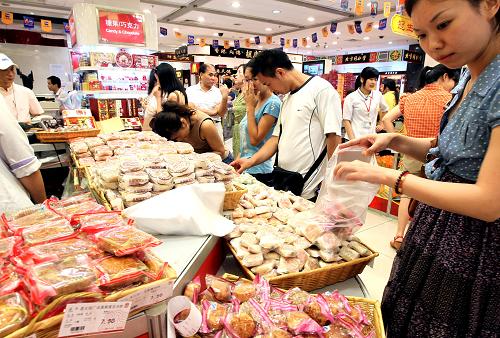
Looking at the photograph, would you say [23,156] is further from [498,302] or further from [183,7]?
[183,7]

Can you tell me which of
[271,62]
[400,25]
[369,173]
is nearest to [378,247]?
[271,62]

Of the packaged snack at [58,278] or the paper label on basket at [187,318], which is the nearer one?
the packaged snack at [58,278]

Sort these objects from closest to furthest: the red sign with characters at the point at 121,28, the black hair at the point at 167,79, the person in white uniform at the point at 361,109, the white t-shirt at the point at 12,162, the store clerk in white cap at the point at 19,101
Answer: the white t-shirt at the point at 12,162 < the black hair at the point at 167,79 < the store clerk in white cap at the point at 19,101 < the person in white uniform at the point at 361,109 < the red sign with characters at the point at 121,28

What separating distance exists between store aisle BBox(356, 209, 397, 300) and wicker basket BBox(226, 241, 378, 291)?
1239 millimetres

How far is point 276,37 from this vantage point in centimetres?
1595

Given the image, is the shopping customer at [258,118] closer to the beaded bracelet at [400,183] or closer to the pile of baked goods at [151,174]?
the pile of baked goods at [151,174]

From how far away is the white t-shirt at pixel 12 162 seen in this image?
166cm

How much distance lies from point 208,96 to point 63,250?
4.52 meters

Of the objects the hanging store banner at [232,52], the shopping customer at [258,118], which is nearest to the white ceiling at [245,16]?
the hanging store banner at [232,52]

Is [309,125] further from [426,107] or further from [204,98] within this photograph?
[204,98]

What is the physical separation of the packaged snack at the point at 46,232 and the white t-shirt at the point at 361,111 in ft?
14.3

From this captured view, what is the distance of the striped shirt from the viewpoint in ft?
10.3

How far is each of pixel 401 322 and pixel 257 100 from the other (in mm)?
2415

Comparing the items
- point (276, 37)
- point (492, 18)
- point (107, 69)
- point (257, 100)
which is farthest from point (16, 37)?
point (492, 18)
